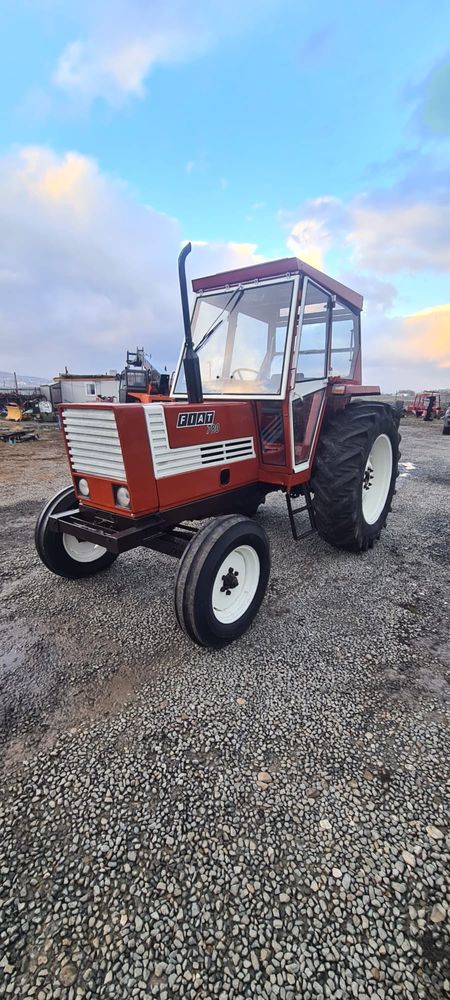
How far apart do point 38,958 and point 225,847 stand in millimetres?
695

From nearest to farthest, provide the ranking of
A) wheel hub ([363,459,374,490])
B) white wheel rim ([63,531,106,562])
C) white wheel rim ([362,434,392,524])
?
white wheel rim ([63,531,106,562]) < wheel hub ([363,459,374,490]) < white wheel rim ([362,434,392,524])

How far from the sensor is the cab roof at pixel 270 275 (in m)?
3.30

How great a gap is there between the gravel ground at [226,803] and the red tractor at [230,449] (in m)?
0.51

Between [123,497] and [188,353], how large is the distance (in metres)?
1.10

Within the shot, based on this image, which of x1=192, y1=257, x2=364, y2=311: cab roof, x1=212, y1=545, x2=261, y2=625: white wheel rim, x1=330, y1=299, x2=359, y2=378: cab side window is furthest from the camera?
x1=330, y1=299, x2=359, y2=378: cab side window

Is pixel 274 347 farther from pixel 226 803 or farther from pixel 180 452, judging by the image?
pixel 226 803

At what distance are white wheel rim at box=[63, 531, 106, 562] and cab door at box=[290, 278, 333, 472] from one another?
201cm

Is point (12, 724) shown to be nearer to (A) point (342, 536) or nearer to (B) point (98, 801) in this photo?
(B) point (98, 801)

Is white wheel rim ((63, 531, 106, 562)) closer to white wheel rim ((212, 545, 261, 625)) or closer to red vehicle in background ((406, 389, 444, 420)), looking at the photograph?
white wheel rim ((212, 545, 261, 625))

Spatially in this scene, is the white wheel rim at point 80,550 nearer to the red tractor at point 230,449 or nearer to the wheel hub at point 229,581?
the red tractor at point 230,449

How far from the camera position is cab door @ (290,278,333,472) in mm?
3613

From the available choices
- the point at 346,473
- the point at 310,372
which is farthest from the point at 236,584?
the point at 310,372

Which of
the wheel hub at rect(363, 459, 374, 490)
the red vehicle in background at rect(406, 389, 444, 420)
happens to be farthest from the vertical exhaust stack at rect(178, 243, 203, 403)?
the red vehicle in background at rect(406, 389, 444, 420)

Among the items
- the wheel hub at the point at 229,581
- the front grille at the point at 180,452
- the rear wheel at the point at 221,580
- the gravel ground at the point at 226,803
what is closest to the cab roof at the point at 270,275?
the front grille at the point at 180,452
